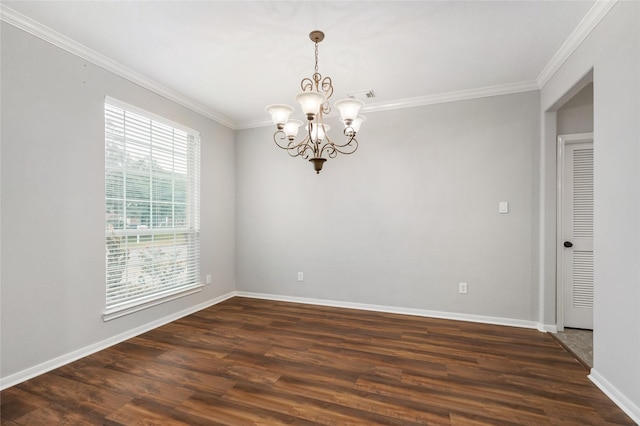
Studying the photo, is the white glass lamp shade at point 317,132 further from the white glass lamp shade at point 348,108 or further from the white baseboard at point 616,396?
Answer: the white baseboard at point 616,396

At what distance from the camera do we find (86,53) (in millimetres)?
2713

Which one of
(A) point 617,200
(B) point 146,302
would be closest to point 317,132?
(A) point 617,200

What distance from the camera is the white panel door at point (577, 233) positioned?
10.9 feet

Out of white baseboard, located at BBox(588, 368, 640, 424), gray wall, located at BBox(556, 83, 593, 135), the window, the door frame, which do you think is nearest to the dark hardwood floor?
white baseboard, located at BBox(588, 368, 640, 424)

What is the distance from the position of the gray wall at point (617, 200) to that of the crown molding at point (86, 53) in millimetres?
4114

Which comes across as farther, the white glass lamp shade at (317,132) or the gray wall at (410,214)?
the gray wall at (410,214)

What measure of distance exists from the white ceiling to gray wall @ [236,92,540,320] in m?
0.50

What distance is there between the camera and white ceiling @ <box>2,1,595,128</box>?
2166mm

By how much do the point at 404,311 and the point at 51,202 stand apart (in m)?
3.89

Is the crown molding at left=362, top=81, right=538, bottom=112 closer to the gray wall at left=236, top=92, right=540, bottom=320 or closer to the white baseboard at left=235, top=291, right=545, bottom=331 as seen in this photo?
the gray wall at left=236, top=92, right=540, bottom=320

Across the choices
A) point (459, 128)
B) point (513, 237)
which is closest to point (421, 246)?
point (513, 237)

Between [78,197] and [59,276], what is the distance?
696 millimetres

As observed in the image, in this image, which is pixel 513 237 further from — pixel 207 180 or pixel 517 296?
pixel 207 180

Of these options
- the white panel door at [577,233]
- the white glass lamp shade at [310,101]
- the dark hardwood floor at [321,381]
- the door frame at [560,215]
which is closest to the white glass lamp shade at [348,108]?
the white glass lamp shade at [310,101]
